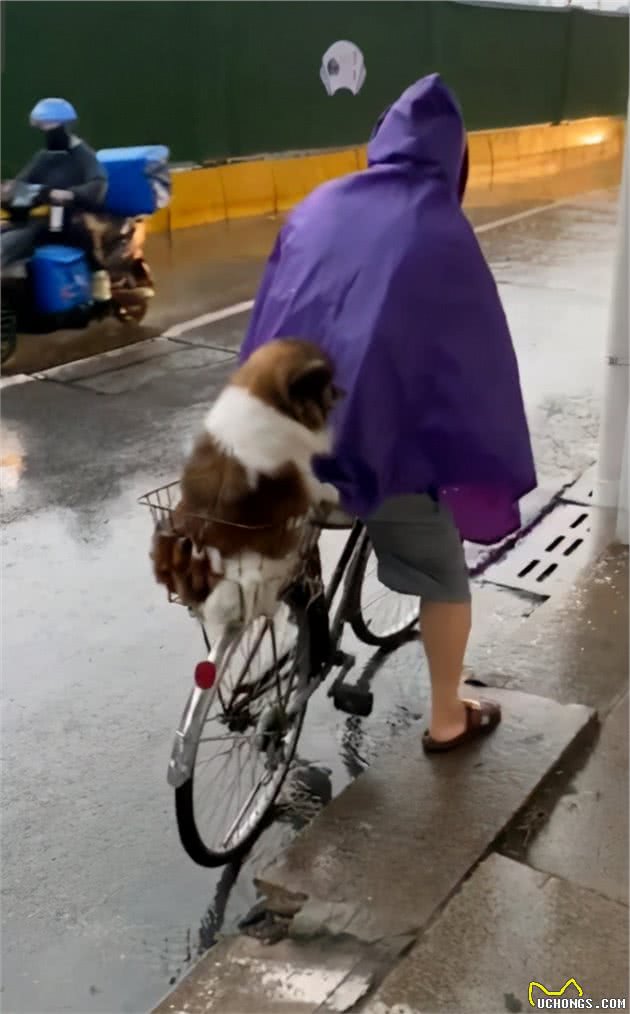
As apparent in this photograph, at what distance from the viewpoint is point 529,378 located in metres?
7.03

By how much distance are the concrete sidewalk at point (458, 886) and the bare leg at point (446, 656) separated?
0.33 ft

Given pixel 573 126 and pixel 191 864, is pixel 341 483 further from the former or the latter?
pixel 573 126

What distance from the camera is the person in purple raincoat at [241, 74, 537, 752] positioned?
2.49 meters

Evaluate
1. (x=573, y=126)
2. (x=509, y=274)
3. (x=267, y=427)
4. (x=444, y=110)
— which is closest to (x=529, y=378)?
(x=509, y=274)

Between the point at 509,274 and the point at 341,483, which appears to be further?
the point at 509,274

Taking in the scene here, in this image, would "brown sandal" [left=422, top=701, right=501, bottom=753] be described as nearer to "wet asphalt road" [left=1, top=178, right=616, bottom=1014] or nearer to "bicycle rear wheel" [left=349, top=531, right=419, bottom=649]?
"wet asphalt road" [left=1, top=178, right=616, bottom=1014]

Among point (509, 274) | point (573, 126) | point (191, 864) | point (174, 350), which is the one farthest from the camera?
point (573, 126)

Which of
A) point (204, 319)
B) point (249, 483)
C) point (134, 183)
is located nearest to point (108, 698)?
point (249, 483)

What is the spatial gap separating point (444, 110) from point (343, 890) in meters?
1.93

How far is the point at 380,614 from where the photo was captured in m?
3.86

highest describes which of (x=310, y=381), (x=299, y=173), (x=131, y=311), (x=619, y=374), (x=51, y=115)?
(x=51, y=115)

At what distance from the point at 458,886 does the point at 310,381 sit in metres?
1.31

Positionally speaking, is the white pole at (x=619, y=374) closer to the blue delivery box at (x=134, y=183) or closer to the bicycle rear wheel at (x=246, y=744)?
the bicycle rear wheel at (x=246, y=744)

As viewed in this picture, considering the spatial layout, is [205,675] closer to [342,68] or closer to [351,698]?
[351,698]
